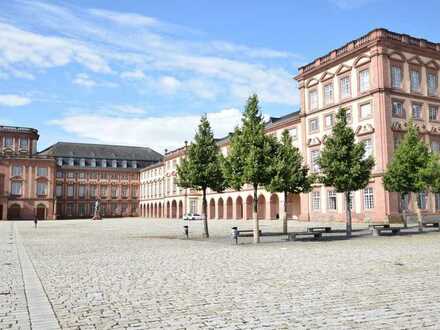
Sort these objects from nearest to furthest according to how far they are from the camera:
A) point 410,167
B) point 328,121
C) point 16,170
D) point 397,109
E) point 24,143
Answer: point 410,167 < point 397,109 < point 328,121 < point 16,170 < point 24,143

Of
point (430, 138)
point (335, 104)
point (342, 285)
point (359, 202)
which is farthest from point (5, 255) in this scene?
point (430, 138)

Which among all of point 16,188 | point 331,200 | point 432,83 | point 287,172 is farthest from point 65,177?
point 287,172

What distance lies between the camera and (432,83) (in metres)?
43.6

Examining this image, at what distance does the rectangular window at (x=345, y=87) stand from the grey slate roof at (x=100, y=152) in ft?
239

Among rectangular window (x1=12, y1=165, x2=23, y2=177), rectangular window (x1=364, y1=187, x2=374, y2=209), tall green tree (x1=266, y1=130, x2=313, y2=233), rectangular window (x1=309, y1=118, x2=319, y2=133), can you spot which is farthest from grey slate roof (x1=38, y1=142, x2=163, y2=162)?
tall green tree (x1=266, y1=130, x2=313, y2=233)

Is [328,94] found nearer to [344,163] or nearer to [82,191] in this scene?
[344,163]

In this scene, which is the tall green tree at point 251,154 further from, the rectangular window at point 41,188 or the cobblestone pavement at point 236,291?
the rectangular window at point 41,188

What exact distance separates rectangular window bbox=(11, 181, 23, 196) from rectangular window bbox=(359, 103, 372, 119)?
216ft

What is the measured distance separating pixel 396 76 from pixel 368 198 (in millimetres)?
11638

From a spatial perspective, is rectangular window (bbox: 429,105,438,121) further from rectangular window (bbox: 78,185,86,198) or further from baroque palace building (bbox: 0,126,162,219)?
rectangular window (bbox: 78,185,86,198)

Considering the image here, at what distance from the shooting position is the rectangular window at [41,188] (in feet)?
276

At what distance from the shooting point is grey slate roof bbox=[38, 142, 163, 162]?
102375 mm

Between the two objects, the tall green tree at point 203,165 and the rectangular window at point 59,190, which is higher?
the rectangular window at point 59,190

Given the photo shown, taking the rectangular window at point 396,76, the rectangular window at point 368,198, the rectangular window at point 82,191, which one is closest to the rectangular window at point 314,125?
Result: the rectangular window at point 396,76
